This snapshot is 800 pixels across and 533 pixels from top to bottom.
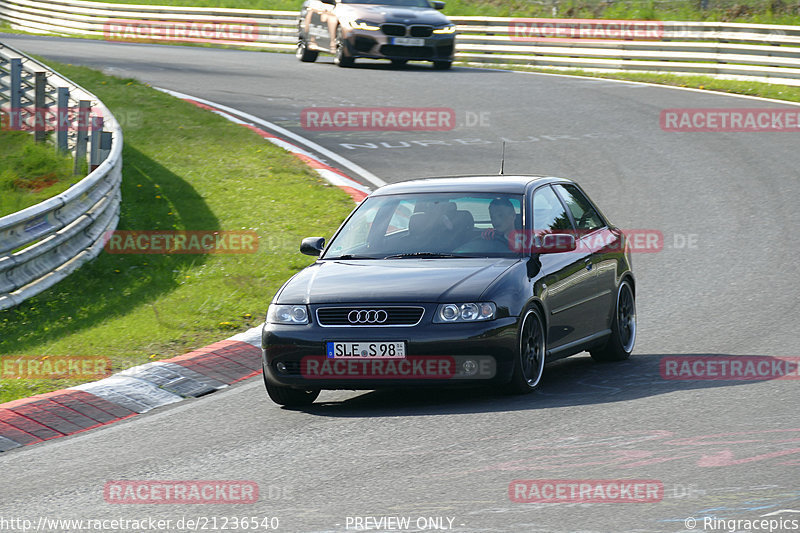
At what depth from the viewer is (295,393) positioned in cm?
869

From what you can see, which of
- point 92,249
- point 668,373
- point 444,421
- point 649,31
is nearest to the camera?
point 444,421

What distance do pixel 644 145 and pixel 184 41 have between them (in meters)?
21.3

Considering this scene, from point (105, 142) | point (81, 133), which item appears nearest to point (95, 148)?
point (105, 142)

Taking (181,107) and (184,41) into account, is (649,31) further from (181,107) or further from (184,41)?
(184,41)

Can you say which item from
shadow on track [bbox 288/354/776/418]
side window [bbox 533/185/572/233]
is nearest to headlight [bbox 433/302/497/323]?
shadow on track [bbox 288/354/776/418]

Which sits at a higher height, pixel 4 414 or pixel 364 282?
pixel 364 282

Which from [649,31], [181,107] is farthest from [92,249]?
[649,31]

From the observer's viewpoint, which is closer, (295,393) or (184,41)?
(295,393)

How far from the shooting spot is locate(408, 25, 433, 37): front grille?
88.8ft

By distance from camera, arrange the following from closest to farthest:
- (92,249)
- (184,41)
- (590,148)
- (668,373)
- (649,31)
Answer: (668,373)
(92,249)
(590,148)
(649,31)
(184,41)

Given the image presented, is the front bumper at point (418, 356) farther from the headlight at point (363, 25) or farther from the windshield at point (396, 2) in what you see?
the windshield at point (396, 2)

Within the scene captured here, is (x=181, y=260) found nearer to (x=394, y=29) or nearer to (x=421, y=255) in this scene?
(x=421, y=255)

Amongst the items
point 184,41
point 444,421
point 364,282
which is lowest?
point 184,41

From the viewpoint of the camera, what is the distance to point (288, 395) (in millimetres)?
8672
